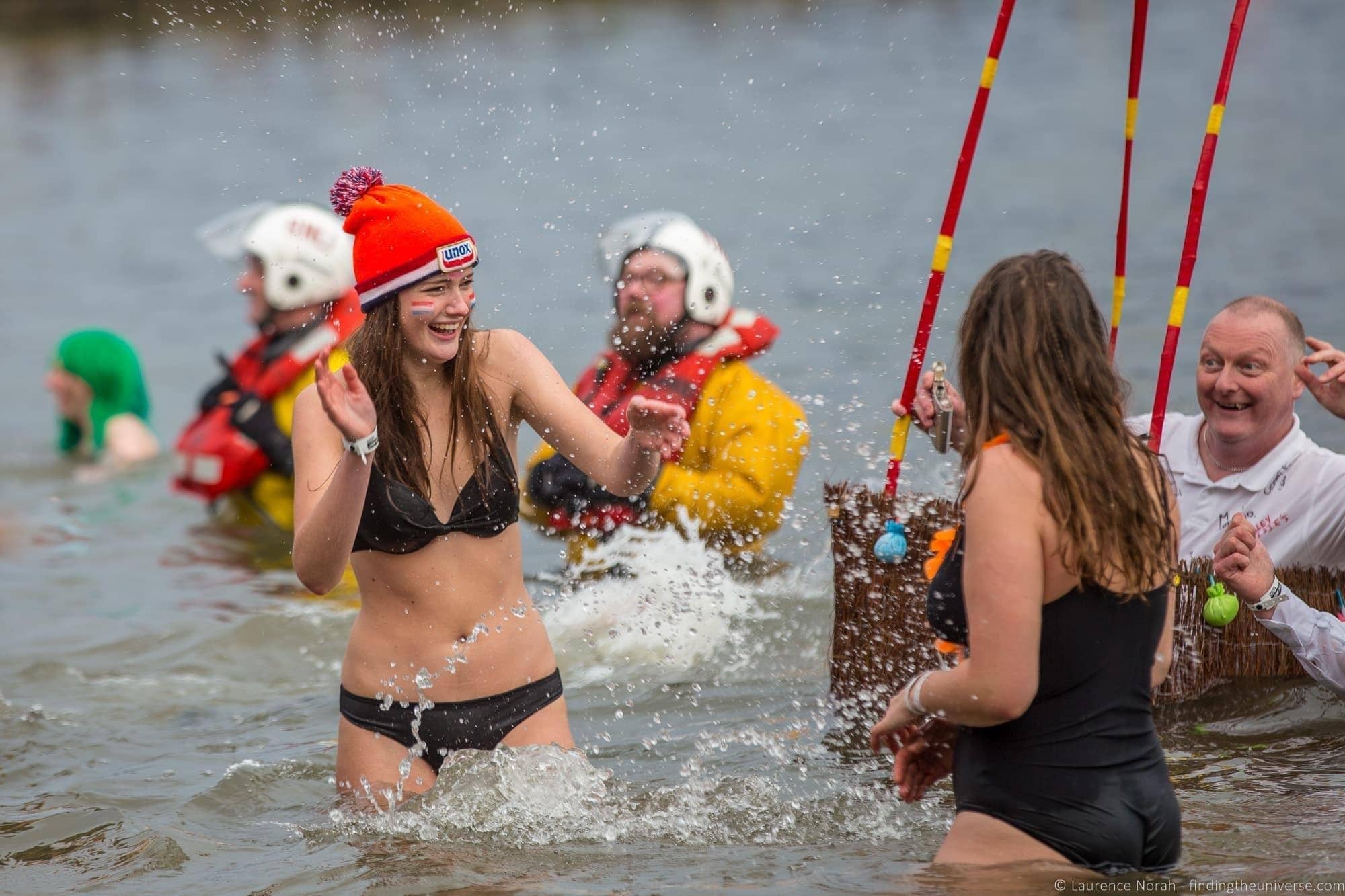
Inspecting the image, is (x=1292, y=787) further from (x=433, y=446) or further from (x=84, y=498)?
(x=84, y=498)

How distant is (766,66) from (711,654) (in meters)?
23.4

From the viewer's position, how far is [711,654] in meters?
6.89

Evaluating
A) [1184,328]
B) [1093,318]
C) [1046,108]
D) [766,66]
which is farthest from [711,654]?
[766,66]

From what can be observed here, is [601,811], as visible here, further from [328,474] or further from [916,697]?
[916,697]

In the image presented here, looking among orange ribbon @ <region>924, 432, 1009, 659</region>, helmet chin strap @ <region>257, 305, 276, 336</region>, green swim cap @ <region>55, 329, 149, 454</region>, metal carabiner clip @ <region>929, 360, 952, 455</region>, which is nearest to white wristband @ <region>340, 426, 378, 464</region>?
orange ribbon @ <region>924, 432, 1009, 659</region>

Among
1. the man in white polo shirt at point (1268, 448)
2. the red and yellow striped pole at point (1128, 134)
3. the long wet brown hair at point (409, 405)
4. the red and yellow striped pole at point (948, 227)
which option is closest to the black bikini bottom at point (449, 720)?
the long wet brown hair at point (409, 405)

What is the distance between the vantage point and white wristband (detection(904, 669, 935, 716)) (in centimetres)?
340

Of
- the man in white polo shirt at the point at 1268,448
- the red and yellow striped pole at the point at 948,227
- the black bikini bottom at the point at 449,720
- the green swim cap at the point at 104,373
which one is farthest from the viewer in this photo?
the green swim cap at the point at 104,373

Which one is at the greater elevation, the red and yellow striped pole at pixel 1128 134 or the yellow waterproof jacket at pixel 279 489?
the red and yellow striped pole at pixel 1128 134

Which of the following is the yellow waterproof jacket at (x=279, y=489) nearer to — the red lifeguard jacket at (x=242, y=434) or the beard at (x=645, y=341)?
the red lifeguard jacket at (x=242, y=434)

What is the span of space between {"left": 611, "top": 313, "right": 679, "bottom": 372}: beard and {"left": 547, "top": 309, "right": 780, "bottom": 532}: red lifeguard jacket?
2.3 inches

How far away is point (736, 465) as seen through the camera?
6668 millimetres

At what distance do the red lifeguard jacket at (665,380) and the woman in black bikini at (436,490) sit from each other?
233 cm

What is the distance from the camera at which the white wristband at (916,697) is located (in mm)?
3402
